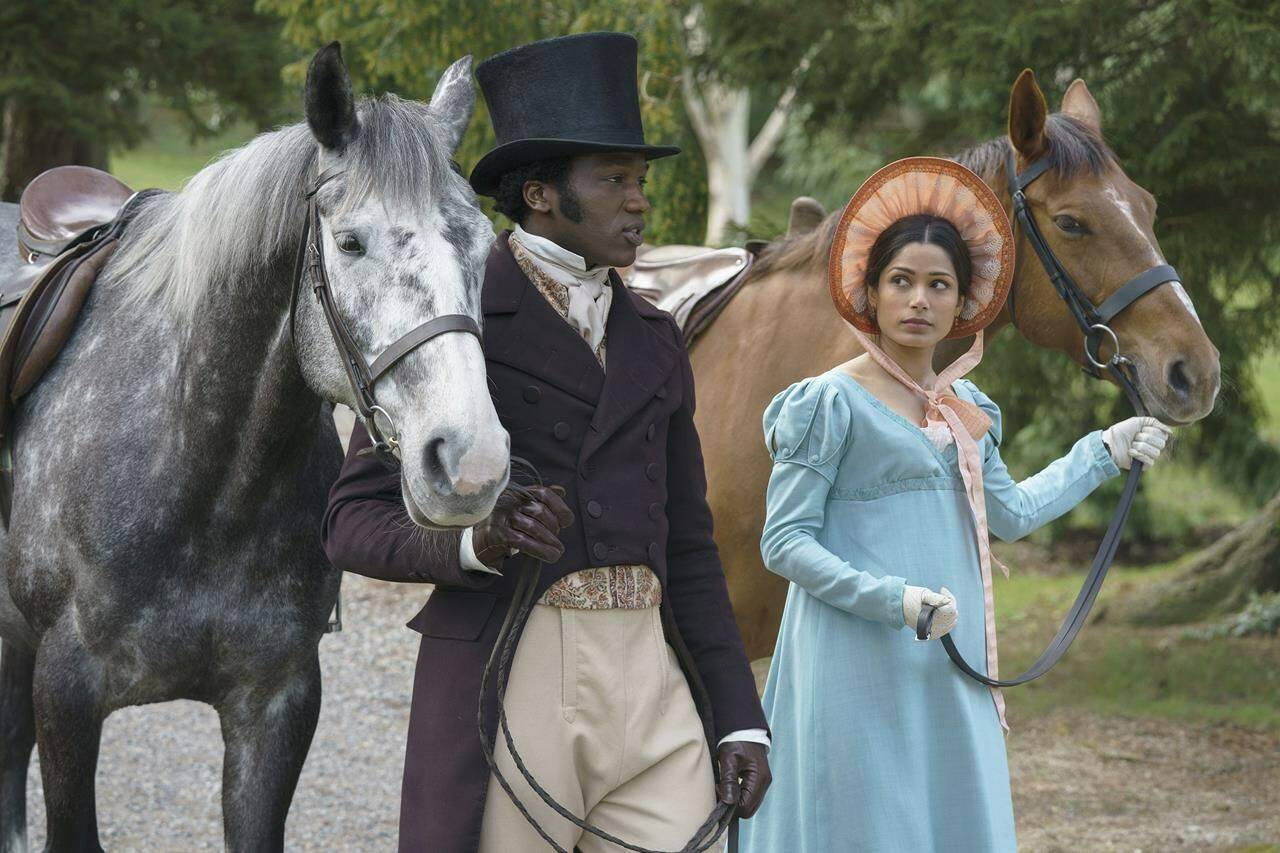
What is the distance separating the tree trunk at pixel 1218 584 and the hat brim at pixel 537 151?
21.6 ft

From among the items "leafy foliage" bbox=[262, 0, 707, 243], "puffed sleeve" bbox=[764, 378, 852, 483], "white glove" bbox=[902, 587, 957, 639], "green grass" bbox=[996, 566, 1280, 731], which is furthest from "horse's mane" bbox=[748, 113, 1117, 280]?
"green grass" bbox=[996, 566, 1280, 731]

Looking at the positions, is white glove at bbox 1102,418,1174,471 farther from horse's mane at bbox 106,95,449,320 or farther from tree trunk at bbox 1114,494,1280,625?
tree trunk at bbox 1114,494,1280,625

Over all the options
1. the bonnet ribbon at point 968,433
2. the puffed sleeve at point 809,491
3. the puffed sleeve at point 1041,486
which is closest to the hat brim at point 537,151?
the puffed sleeve at point 809,491

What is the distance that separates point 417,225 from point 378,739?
4590mm

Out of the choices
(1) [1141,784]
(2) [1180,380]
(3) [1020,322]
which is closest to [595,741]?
(2) [1180,380]

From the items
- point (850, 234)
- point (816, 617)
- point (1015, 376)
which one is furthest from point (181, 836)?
point (1015, 376)

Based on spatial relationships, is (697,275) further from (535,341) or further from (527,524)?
(527,524)

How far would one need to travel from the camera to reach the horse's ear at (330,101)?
2.23 meters

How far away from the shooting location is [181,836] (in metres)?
4.98

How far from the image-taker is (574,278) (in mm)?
2299

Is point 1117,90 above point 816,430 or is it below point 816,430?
above

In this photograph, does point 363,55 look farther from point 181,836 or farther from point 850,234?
point 850,234

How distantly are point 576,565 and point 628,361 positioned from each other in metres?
0.33

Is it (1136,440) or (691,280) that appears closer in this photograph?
(1136,440)
